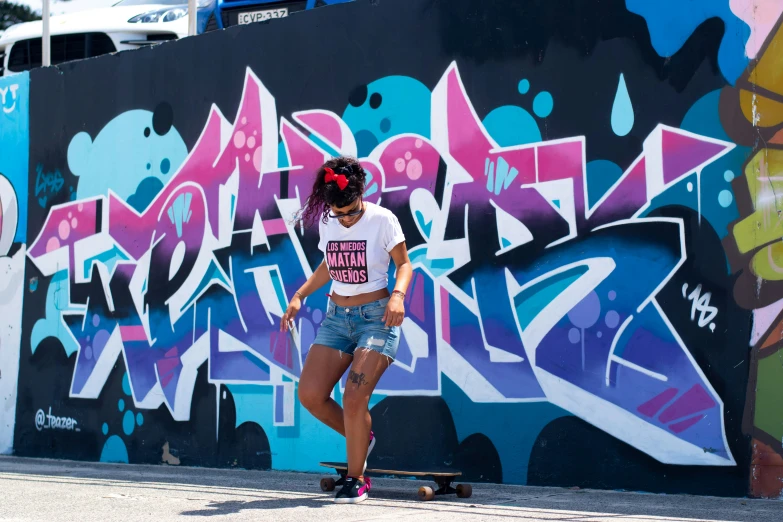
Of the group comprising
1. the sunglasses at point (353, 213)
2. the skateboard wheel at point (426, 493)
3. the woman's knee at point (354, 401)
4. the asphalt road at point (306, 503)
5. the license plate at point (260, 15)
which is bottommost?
the asphalt road at point (306, 503)

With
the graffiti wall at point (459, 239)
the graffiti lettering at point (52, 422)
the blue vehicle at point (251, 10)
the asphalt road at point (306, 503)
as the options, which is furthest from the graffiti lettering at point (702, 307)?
the graffiti lettering at point (52, 422)

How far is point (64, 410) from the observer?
935 cm

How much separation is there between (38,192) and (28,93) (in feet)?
3.23

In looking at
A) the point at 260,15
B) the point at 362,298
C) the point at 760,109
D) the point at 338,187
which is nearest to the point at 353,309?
the point at 362,298

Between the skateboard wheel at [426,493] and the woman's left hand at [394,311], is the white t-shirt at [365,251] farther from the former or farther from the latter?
the skateboard wheel at [426,493]

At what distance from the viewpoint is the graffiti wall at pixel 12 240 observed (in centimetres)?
984

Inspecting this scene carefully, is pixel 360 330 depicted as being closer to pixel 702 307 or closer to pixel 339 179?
pixel 339 179

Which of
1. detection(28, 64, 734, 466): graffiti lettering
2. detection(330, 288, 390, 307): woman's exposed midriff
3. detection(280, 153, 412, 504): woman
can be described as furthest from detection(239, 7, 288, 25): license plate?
detection(330, 288, 390, 307): woman's exposed midriff

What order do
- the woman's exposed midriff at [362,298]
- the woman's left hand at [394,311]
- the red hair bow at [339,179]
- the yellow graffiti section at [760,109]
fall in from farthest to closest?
the woman's exposed midriff at [362,298] < the red hair bow at [339,179] < the yellow graffiti section at [760,109] < the woman's left hand at [394,311]

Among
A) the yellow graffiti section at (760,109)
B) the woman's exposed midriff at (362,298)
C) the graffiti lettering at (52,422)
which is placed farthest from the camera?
the graffiti lettering at (52,422)

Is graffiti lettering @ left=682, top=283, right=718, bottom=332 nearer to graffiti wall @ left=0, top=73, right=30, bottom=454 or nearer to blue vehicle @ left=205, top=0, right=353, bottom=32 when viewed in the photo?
blue vehicle @ left=205, top=0, right=353, bottom=32

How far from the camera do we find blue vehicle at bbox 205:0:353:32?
952 cm

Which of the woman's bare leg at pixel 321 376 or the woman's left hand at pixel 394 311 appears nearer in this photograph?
the woman's left hand at pixel 394 311

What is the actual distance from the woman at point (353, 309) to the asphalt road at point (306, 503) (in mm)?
419
